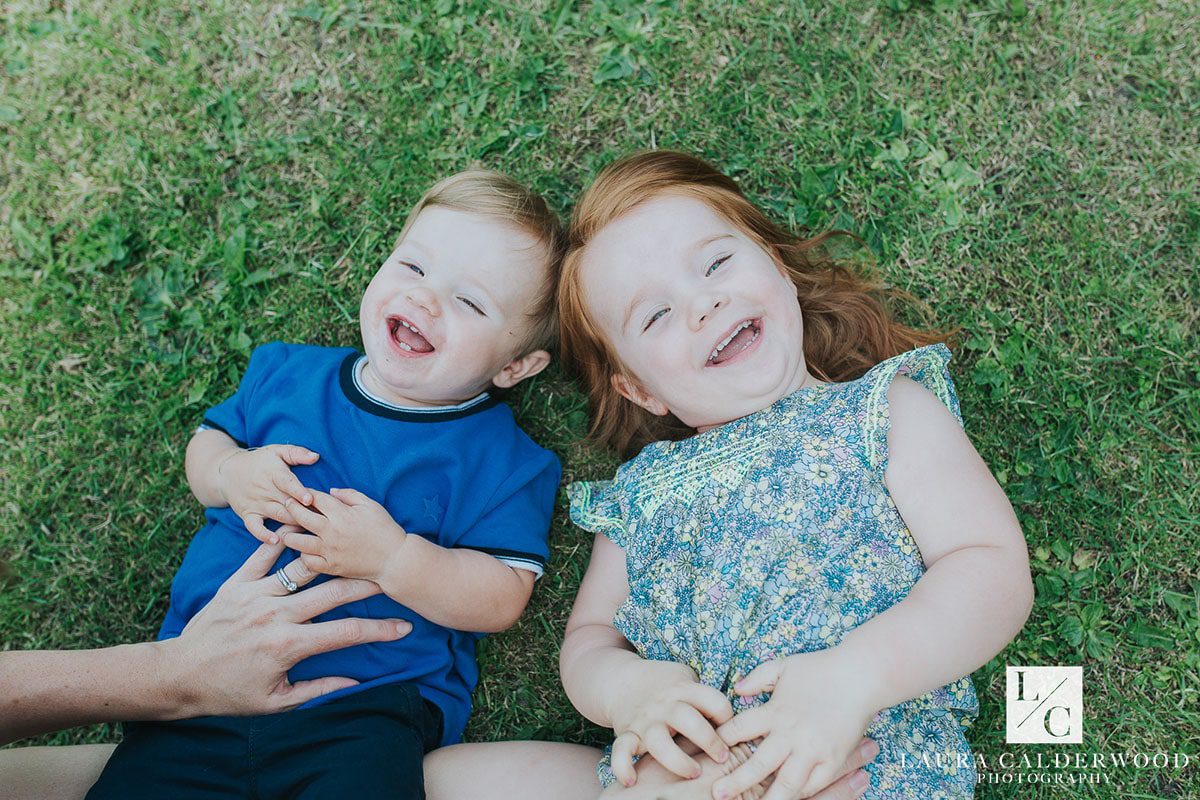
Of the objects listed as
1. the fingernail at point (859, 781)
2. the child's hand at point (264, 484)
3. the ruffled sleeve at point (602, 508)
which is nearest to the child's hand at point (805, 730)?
the fingernail at point (859, 781)

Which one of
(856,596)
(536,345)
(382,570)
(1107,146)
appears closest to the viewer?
(856,596)

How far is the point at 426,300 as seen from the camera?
111 inches

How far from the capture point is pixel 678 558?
2.72 meters

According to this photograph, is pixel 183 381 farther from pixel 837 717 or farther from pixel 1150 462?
pixel 1150 462

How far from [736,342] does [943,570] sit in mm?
846

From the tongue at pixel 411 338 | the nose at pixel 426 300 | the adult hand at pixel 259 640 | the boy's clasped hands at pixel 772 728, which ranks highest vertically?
the nose at pixel 426 300

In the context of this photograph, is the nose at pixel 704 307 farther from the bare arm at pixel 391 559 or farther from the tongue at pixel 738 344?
the bare arm at pixel 391 559

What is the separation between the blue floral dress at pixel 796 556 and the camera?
98.6 inches

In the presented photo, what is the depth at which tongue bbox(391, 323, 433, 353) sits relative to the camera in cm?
295

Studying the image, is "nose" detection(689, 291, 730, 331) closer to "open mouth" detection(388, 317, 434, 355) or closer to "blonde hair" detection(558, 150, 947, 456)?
"blonde hair" detection(558, 150, 947, 456)

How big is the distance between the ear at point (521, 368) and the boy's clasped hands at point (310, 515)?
590 mm

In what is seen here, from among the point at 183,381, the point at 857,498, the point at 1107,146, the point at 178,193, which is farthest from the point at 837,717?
the point at 178,193

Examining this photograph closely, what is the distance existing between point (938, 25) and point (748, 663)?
2446mm

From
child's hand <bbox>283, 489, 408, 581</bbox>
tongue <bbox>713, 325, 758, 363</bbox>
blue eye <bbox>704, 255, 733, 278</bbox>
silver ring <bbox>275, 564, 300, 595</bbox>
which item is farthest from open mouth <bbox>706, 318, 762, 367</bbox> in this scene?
silver ring <bbox>275, 564, 300, 595</bbox>
